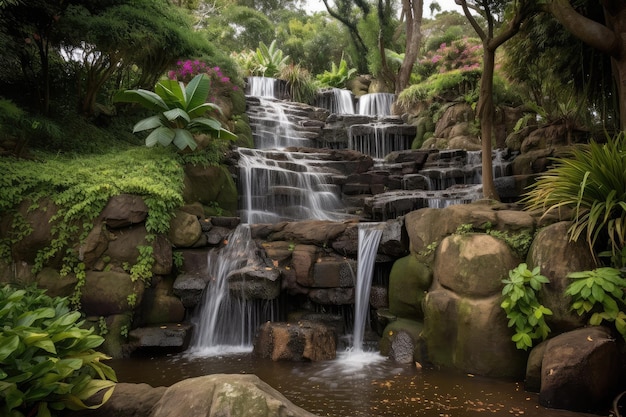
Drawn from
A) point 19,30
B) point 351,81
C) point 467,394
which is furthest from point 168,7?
point 351,81

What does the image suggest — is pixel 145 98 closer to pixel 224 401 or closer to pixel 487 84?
pixel 487 84

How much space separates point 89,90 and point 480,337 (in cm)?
886

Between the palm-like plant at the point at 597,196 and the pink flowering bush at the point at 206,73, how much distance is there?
823cm

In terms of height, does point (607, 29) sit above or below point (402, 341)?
above

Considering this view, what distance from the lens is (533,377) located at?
4199 mm

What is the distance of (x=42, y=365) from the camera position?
246cm

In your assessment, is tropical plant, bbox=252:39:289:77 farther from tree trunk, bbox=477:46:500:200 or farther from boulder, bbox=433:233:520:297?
boulder, bbox=433:233:520:297

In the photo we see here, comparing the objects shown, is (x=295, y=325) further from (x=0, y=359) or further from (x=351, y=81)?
(x=351, y=81)

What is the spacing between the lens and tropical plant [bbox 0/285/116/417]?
2.35 metres

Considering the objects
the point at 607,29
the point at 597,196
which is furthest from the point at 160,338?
the point at 607,29

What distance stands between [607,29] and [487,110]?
184 centimetres

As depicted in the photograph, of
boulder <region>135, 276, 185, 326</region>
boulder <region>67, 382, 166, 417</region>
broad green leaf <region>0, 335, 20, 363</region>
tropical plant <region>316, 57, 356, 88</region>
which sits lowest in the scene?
boulder <region>135, 276, 185, 326</region>

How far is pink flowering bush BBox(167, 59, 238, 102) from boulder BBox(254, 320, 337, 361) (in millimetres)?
6760

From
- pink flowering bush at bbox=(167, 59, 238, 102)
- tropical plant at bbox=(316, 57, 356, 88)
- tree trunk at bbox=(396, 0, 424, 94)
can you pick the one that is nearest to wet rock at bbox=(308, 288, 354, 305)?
pink flowering bush at bbox=(167, 59, 238, 102)
